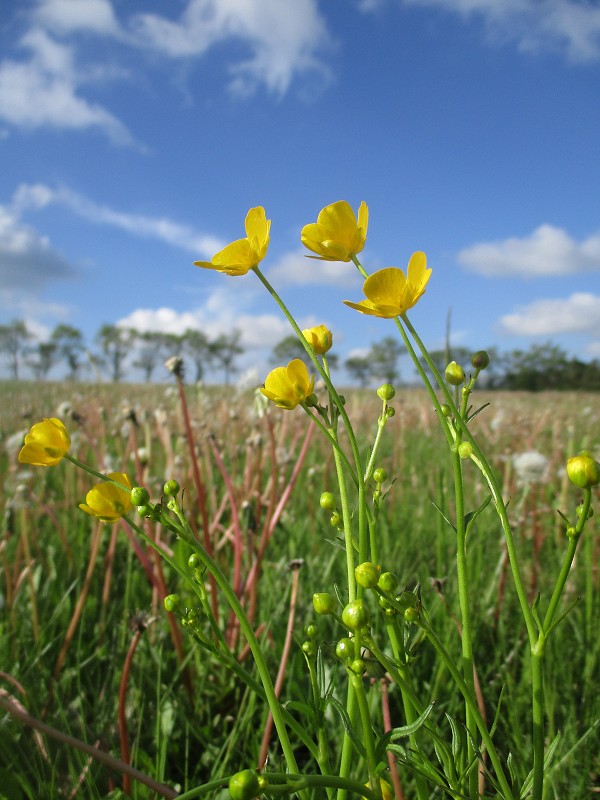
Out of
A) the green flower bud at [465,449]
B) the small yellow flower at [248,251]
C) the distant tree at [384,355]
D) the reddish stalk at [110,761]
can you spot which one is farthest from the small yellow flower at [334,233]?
the distant tree at [384,355]

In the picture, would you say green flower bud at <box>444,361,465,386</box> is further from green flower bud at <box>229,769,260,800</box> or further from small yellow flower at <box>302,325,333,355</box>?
green flower bud at <box>229,769,260,800</box>

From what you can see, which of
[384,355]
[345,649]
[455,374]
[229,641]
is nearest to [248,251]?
[455,374]

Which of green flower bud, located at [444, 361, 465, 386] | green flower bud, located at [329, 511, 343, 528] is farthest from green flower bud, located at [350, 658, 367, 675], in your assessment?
green flower bud, located at [444, 361, 465, 386]

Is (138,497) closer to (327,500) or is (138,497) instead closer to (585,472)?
(327,500)

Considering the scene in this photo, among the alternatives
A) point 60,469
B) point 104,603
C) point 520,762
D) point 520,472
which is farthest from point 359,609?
point 60,469

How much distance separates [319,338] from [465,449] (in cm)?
14

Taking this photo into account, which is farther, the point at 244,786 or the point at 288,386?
the point at 288,386

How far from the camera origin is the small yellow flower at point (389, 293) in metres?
0.41

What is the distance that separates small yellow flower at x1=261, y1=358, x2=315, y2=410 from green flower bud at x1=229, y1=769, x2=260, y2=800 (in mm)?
228

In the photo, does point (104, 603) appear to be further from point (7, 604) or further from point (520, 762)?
point (520, 762)

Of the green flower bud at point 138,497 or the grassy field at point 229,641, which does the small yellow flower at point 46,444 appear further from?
the grassy field at point 229,641

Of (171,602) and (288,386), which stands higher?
(288,386)

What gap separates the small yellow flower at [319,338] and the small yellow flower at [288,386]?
0.05 metres

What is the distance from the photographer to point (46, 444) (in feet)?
1.51
